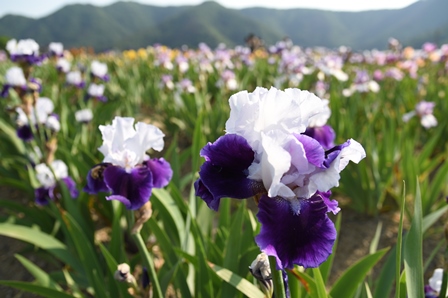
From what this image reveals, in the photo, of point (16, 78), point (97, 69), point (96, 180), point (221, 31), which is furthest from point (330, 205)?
point (221, 31)

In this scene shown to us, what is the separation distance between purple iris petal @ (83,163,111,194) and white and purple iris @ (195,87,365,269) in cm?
84

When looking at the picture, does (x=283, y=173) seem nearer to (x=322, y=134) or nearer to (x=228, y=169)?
(x=228, y=169)

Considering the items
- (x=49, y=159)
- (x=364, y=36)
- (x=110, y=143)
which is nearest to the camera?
(x=110, y=143)

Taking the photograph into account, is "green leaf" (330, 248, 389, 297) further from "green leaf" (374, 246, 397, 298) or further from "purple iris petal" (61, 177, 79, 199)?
"purple iris petal" (61, 177, 79, 199)

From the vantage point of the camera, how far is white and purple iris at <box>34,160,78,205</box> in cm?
237

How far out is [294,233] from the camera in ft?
2.58

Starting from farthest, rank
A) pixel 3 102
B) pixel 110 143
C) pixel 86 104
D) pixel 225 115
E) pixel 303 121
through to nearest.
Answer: pixel 3 102 → pixel 86 104 → pixel 225 115 → pixel 110 143 → pixel 303 121

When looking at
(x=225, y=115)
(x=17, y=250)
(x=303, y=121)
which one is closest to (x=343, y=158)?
(x=303, y=121)

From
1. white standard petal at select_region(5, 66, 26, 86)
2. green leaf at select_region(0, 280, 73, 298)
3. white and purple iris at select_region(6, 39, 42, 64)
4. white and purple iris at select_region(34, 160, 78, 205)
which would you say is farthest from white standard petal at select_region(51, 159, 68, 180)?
green leaf at select_region(0, 280, 73, 298)

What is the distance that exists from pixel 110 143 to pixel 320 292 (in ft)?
3.08

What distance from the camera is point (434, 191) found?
8.95 feet

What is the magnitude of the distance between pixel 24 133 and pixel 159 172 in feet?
5.77

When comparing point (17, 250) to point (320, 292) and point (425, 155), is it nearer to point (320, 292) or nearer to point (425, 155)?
→ point (320, 292)

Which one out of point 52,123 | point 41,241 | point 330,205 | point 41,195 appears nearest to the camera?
point 330,205
